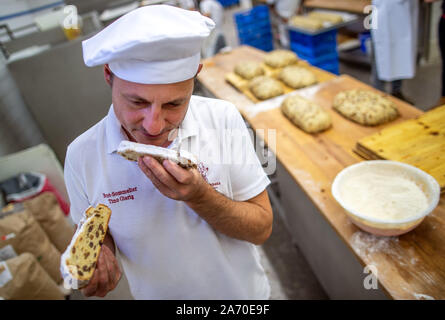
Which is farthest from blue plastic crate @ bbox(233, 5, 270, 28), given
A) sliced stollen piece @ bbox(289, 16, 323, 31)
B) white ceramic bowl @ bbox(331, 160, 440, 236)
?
white ceramic bowl @ bbox(331, 160, 440, 236)

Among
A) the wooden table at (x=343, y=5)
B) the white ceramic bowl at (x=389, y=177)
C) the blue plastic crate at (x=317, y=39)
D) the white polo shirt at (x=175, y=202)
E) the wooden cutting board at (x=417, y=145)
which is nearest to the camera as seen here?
the white polo shirt at (x=175, y=202)

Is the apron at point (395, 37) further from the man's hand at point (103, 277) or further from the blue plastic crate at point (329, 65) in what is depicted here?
the man's hand at point (103, 277)

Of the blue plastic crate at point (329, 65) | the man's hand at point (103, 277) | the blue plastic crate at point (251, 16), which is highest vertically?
the blue plastic crate at point (251, 16)

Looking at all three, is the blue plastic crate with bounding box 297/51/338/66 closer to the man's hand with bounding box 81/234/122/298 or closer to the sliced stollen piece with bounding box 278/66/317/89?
the sliced stollen piece with bounding box 278/66/317/89

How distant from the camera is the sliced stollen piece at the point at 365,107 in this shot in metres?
1.91

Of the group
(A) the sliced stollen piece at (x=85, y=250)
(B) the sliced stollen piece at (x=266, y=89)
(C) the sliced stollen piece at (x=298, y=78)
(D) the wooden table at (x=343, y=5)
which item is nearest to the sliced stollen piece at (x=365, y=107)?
(C) the sliced stollen piece at (x=298, y=78)

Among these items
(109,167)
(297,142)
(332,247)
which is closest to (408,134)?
(297,142)

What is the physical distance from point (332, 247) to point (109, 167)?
151 cm

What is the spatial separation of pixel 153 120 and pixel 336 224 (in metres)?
1.05

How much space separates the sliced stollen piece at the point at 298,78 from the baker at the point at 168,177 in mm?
1894

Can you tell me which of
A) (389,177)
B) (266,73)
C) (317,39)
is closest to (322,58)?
(317,39)

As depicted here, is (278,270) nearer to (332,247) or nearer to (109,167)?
(332,247)

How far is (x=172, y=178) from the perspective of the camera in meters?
0.68

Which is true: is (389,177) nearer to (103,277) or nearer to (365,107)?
(365,107)
